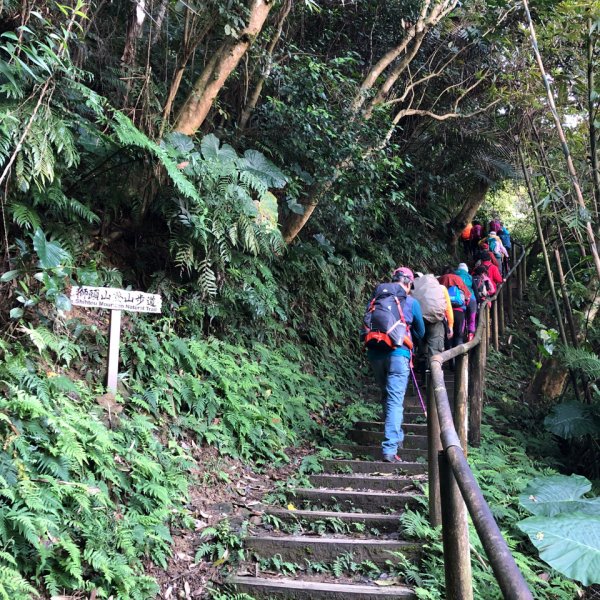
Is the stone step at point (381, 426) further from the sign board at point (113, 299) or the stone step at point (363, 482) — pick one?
the sign board at point (113, 299)

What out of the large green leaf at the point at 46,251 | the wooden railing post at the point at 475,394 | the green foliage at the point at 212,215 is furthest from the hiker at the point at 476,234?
the large green leaf at the point at 46,251

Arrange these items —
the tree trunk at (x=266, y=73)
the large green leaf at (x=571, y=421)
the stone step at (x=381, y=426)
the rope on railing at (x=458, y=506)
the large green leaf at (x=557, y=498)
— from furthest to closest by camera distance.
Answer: the tree trunk at (x=266, y=73) → the stone step at (x=381, y=426) → the large green leaf at (x=571, y=421) → the large green leaf at (x=557, y=498) → the rope on railing at (x=458, y=506)

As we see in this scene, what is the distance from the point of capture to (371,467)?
547 cm

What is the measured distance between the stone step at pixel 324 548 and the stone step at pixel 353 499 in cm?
58

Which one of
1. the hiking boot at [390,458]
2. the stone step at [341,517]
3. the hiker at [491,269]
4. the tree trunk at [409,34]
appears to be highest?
the tree trunk at [409,34]

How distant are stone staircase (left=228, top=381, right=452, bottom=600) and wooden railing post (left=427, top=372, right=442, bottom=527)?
29cm

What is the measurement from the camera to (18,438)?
11.3 ft

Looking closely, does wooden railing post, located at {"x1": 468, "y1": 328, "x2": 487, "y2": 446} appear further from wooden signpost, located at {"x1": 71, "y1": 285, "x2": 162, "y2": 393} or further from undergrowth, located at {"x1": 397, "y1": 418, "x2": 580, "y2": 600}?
wooden signpost, located at {"x1": 71, "y1": 285, "x2": 162, "y2": 393}

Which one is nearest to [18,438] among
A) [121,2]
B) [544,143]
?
[121,2]

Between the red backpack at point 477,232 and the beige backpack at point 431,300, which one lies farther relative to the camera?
the red backpack at point 477,232

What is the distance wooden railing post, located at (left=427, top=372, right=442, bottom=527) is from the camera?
152 inches

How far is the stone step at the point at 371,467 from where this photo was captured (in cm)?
528

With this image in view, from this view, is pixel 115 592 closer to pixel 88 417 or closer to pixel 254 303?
pixel 88 417

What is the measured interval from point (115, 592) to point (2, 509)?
827 millimetres
